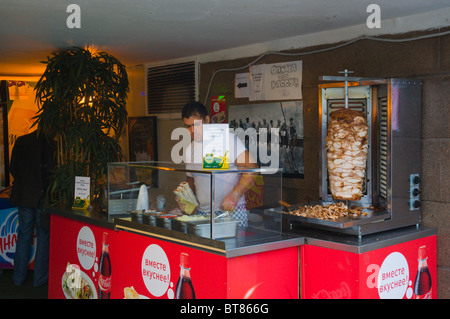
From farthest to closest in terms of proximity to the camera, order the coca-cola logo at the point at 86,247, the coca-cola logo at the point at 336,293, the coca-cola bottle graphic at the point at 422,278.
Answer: the coca-cola logo at the point at 86,247 → the coca-cola bottle graphic at the point at 422,278 → the coca-cola logo at the point at 336,293

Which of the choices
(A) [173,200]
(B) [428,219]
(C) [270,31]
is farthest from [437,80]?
(A) [173,200]

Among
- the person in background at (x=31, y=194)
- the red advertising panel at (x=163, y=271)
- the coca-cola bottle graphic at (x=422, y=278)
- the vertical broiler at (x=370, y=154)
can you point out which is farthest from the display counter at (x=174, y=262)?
the person in background at (x=31, y=194)

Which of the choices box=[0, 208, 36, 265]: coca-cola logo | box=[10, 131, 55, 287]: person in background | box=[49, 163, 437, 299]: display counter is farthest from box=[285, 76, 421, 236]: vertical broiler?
box=[0, 208, 36, 265]: coca-cola logo

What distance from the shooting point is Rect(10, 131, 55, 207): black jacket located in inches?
205

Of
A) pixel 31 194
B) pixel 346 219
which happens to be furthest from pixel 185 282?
pixel 31 194

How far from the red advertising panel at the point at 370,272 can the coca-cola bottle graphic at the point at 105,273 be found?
5.17ft

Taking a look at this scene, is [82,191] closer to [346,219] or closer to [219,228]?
[219,228]

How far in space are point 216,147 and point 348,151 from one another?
0.89 metres

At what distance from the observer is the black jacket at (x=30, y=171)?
5203 mm

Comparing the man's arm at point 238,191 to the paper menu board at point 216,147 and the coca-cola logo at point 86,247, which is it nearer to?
the paper menu board at point 216,147

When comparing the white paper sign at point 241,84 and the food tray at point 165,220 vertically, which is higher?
the white paper sign at point 241,84

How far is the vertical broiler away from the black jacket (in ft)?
10.3

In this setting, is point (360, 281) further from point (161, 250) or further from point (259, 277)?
point (161, 250)

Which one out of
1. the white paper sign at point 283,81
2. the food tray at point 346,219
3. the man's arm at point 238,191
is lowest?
the food tray at point 346,219
